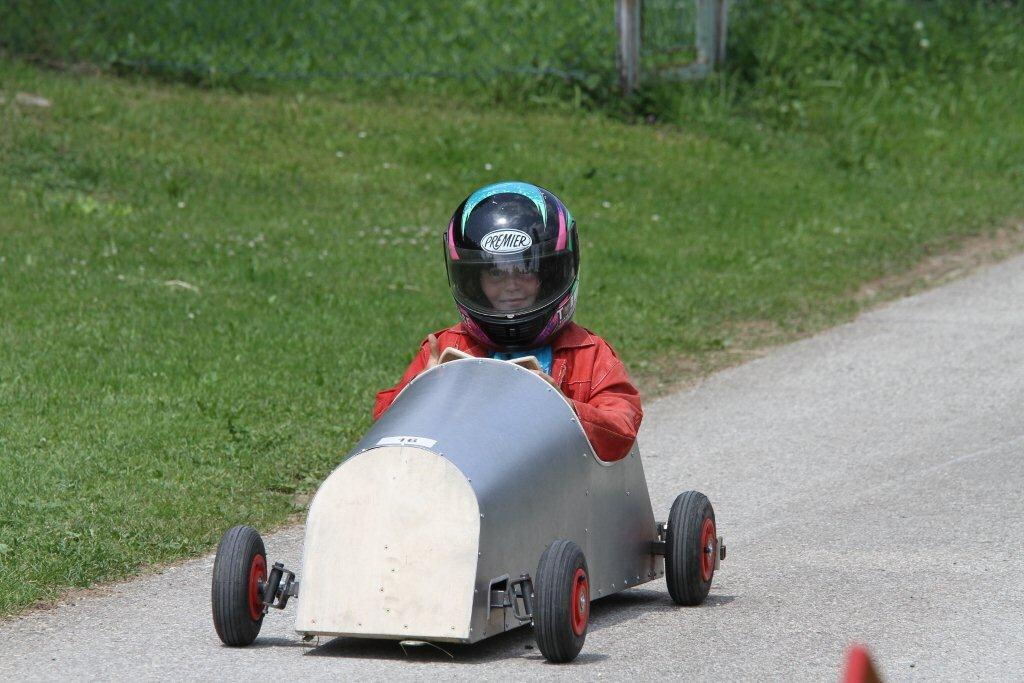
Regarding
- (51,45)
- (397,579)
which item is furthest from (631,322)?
(51,45)

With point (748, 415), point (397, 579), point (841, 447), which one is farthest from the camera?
point (748, 415)

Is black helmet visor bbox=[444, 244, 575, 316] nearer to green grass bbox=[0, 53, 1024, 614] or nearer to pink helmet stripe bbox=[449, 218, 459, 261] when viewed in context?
pink helmet stripe bbox=[449, 218, 459, 261]

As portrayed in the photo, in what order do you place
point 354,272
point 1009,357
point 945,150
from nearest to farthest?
point 1009,357 < point 354,272 < point 945,150

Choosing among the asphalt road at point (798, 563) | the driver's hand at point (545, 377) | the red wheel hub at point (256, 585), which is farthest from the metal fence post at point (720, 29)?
the red wheel hub at point (256, 585)

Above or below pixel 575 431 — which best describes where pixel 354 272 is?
below

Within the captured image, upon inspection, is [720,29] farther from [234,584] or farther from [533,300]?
[234,584]

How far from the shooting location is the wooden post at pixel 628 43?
13867 mm

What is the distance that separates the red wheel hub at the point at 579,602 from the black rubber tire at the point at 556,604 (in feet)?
0.04

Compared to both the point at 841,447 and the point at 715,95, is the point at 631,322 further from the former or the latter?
the point at 715,95

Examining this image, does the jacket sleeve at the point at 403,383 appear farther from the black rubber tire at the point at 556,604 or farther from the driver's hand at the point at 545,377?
the black rubber tire at the point at 556,604

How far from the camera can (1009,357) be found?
29.6 feet

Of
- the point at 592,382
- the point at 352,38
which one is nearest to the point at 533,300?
the point at 592,382

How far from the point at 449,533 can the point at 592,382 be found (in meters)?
1.04

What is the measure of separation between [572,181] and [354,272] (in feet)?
9.61
